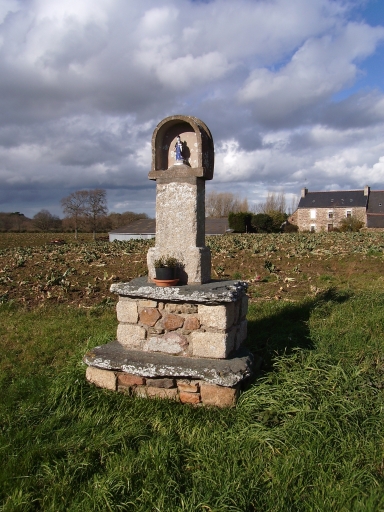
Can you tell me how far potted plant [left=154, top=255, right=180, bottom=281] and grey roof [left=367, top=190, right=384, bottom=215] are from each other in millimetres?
55901

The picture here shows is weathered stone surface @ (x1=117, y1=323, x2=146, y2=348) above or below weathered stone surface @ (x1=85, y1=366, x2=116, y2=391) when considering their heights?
above

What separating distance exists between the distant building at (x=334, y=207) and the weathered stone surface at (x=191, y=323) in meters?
52.4

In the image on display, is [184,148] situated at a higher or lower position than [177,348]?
higher

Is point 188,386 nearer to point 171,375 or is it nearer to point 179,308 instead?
point 171,375

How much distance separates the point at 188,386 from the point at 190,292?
36.7 inches

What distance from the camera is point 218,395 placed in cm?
381

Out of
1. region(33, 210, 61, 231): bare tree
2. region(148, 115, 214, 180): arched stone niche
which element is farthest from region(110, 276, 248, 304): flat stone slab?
region(33, 210, 61, 231): bare tree

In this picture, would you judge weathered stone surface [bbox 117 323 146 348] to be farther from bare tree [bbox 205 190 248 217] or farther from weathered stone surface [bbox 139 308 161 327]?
bare tree [bbox 205 190 248 217]

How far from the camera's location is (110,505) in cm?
254

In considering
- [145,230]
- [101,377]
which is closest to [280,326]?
[101,377]

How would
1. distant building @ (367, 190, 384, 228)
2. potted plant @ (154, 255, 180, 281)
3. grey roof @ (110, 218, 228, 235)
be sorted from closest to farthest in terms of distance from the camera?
potted plant @ (154, 255, 180, 281)
grey roof @ (110, 218, 228, 235)
distant building @ (367, 190, 384, 228)

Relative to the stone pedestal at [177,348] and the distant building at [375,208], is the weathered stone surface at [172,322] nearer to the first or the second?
the stone pedestal at [177,348]

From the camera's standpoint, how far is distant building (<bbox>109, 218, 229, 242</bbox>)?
38.8 m

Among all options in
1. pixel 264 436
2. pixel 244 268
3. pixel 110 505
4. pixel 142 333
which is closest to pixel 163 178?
pixel 142 333
